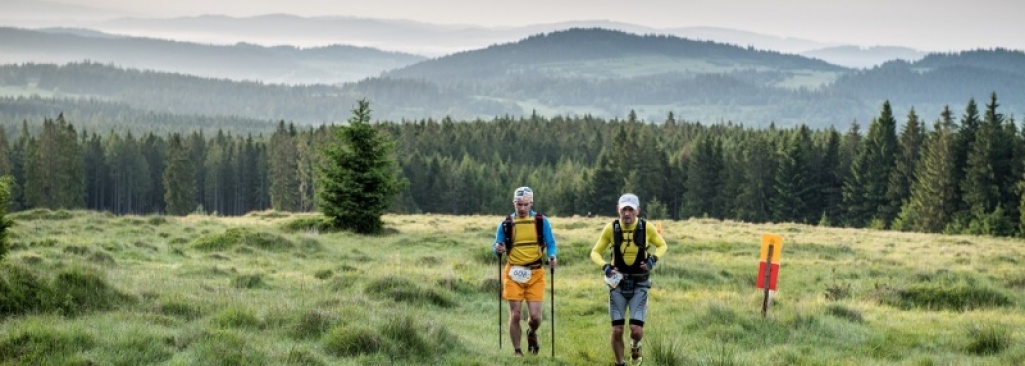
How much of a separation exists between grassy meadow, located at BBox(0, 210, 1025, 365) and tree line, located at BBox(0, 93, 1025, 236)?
29.5 meters

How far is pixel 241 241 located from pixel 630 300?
1739 cm

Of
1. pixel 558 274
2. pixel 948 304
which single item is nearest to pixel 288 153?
pixel 558 274

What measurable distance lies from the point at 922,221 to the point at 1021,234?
9554 mm

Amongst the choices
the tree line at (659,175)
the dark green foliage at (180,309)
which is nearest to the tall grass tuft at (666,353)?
the dark green foliage at (180,309)

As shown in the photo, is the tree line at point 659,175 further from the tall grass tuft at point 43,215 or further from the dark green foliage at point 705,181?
the tall grass tuft at point 43,215

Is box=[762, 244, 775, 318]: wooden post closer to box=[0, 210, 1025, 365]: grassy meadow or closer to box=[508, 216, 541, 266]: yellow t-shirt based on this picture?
box=[0, 210, 1025, 365]: grassy meadow

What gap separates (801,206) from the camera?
265ft

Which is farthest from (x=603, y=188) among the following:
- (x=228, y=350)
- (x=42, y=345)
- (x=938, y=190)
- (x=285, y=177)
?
(x=42, y=345)

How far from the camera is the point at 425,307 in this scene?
15086mm

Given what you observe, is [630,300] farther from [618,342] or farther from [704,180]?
[704,180]

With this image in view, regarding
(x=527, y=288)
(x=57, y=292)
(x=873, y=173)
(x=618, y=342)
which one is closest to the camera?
(x=618, y=342)

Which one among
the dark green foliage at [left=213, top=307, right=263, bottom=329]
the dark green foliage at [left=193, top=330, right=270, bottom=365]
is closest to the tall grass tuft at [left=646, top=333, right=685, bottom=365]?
the dark green foliage at [left=193, top=330, right=270, bottom=365]

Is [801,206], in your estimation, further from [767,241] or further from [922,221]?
[767,241]

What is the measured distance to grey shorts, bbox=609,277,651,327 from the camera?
10.3 meters
